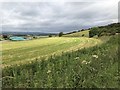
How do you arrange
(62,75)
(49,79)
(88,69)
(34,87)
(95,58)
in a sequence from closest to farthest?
(34,87)
(49,79)
(62,75)
(88,69)
(95,58)

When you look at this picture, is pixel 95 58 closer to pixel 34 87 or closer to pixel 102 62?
pixel 102 62

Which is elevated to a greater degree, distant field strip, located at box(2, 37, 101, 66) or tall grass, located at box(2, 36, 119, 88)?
tall grass, located at box(2, 36, 119, 88)

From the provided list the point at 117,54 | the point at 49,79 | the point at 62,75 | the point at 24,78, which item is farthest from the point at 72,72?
the point at 117,54

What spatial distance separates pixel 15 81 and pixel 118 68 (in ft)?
12.9

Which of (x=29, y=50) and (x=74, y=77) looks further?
(x=29, y=50)

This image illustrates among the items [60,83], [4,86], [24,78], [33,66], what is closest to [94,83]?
[60,83]

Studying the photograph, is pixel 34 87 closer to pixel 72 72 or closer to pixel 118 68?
pixel 72 72

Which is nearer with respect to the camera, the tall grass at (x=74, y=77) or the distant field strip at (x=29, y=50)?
the tall grass at (x=74, y=77)

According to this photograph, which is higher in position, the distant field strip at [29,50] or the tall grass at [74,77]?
the tall grass at [74,77]

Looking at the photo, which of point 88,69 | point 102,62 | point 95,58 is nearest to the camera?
point 88,69

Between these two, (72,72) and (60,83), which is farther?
(72,72)

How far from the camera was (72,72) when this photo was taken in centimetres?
836

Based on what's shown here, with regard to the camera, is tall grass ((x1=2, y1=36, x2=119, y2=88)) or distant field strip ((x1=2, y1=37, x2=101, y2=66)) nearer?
tall grass ((x1=2, y1=36, x2=119, y2=88))

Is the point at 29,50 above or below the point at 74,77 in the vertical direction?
below
